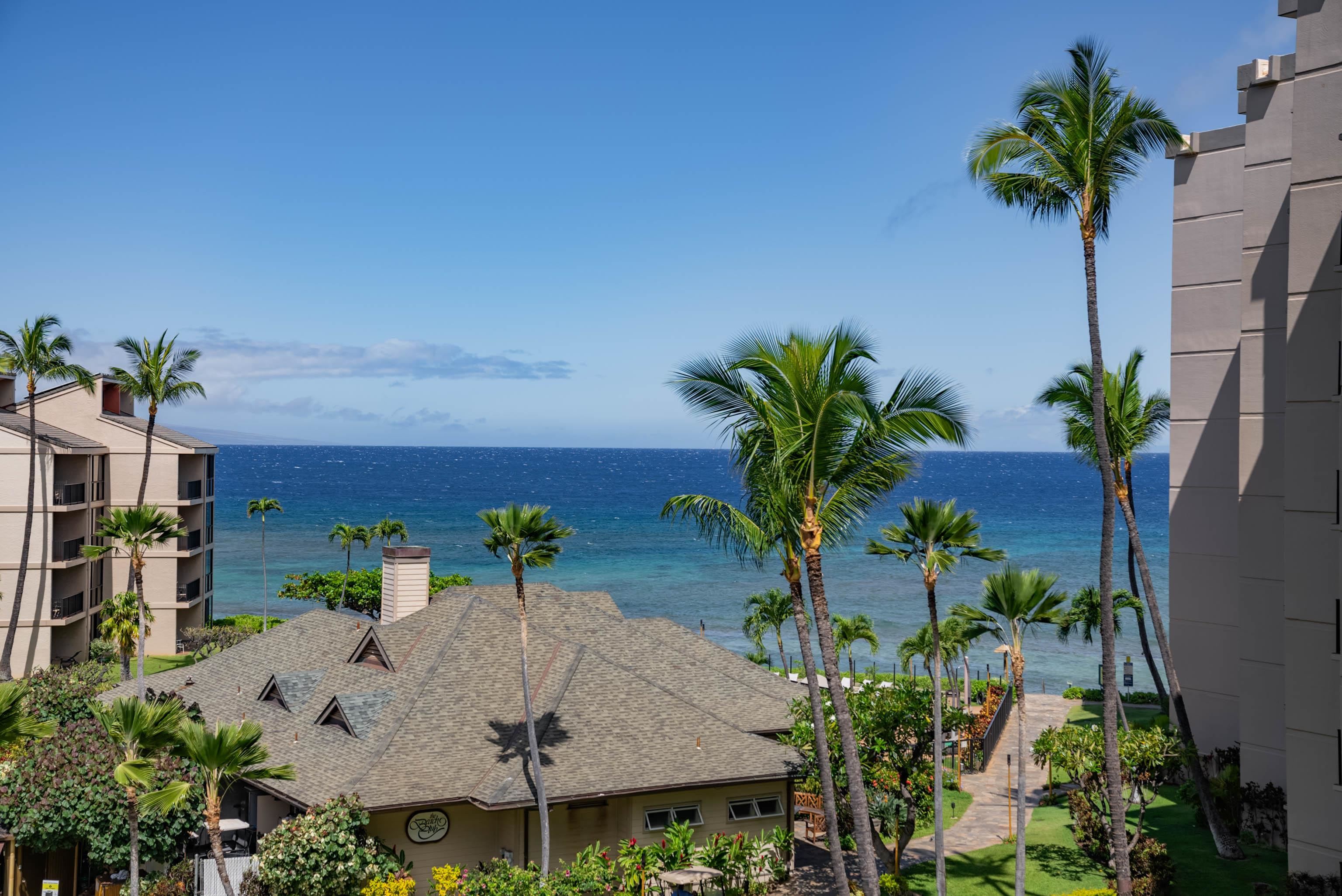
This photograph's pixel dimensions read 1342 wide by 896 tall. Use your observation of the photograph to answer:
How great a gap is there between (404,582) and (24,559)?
27105 mm

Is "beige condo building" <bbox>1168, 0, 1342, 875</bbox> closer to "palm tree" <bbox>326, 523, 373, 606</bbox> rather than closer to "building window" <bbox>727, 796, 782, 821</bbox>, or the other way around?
"building window" <bbox>727, 796, 782, 821</bbox>

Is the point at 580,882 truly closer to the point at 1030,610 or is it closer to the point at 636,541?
the point at 1030,610

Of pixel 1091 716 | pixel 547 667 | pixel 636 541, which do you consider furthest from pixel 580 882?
pixel 636 541

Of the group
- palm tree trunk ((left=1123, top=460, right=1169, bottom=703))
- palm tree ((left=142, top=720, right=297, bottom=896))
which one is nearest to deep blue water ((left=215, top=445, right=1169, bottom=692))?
palm tree trunk ((left=1123, top=460, right=1169, bottom=703))

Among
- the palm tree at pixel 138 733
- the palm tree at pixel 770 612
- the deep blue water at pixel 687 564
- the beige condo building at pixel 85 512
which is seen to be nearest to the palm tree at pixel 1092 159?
the palm tree at pixel 138 733

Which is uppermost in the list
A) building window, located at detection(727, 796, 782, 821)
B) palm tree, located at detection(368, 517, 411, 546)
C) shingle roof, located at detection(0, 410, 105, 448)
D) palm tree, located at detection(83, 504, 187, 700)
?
shingle roof, located at detection(0, 410, 105, 448)

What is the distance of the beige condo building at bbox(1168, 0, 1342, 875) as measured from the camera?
18797 millimetres

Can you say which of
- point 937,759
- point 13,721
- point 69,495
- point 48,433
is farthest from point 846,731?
point 48,433

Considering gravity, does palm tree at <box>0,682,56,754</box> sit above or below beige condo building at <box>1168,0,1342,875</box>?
below

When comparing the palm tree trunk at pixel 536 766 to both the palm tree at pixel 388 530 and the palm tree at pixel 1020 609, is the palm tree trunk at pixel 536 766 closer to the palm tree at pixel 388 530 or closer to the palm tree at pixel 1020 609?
the palm tree at pixel 1020 609

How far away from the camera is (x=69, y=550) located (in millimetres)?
53594

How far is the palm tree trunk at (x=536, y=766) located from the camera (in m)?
22.4

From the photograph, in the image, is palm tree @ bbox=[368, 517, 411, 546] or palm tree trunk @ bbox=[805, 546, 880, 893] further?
palm tree @ bbox=[368, 517, 411, 546]

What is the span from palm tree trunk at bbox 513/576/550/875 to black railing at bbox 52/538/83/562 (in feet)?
125
